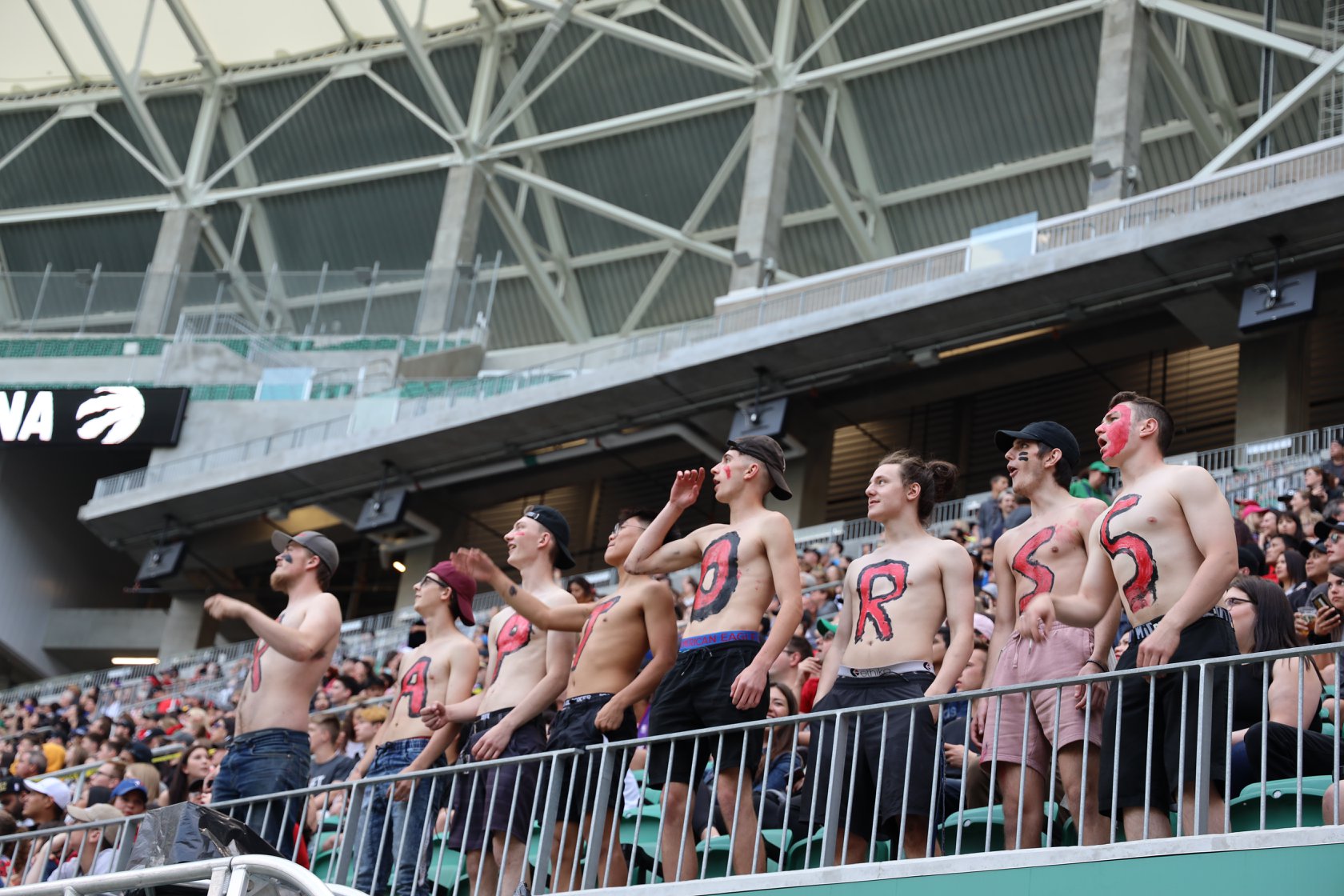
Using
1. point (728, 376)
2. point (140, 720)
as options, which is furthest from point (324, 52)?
point (140, 720)

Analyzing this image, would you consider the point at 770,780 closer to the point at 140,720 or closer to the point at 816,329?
the point at 140,720

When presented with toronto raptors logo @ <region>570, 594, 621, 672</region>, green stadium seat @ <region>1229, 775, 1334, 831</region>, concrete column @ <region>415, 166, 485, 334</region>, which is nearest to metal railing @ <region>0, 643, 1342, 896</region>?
green stadium seat @ <region>1229, 775, 1334, 831</region>

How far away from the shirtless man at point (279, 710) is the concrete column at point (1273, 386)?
51.1 ft

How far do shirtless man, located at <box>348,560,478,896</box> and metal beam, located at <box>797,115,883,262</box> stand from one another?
72.6ft

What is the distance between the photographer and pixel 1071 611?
5895 millimetres

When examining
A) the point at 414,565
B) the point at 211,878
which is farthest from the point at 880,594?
the point at 414,565

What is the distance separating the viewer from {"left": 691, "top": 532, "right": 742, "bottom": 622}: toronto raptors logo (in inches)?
259

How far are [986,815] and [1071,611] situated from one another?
0.84 meters

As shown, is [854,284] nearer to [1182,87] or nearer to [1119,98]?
[1119,98]

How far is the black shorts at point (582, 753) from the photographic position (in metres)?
6.52

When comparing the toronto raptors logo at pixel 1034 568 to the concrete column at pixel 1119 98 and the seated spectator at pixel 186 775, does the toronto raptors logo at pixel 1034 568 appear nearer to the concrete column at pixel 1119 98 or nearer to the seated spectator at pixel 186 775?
the seated spectator at pixel 186 775

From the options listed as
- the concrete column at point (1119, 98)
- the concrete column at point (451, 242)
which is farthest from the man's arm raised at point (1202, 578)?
the concrete column at point (451, 242)

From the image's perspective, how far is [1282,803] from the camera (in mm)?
5395

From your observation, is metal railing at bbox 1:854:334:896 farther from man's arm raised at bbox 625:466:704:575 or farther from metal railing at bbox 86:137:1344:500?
metal railing at bbox 86:137:1344:500
